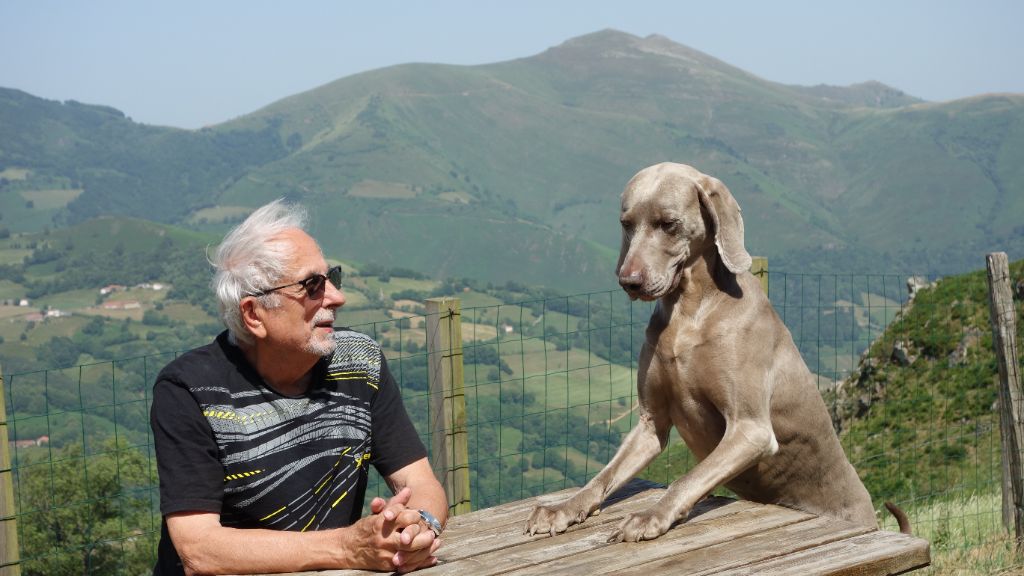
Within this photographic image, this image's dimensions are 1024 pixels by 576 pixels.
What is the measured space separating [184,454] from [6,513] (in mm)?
2218

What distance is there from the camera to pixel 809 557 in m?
3.15

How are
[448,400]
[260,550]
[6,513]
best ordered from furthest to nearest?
1. [448,400]
2. [6,513]
3. [260,550]

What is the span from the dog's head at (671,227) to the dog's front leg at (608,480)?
566 millimetres

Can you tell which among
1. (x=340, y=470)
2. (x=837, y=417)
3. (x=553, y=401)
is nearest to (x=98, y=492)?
(x=837, y=417)

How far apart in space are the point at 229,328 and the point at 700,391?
1.73 m

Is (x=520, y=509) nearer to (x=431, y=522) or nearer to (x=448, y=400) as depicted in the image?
(x=431, y=522)

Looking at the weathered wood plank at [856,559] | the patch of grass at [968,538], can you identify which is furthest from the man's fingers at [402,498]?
the patch of grass at [968,538]

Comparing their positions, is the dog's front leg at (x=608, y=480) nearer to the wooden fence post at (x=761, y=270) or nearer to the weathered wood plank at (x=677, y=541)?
the weathered wood plank at (x=677, y=541)

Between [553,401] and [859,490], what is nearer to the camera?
[859,490]

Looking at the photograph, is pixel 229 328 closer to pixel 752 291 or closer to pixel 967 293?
pixel 752 291

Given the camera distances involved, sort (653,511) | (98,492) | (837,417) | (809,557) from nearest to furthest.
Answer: (809,557) < (653,511) < (837,417) < (98,492)

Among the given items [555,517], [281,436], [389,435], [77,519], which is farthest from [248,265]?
[77,519]

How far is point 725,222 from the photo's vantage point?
13.0 ft

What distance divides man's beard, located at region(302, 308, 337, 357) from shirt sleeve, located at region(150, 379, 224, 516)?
1.28 feet
